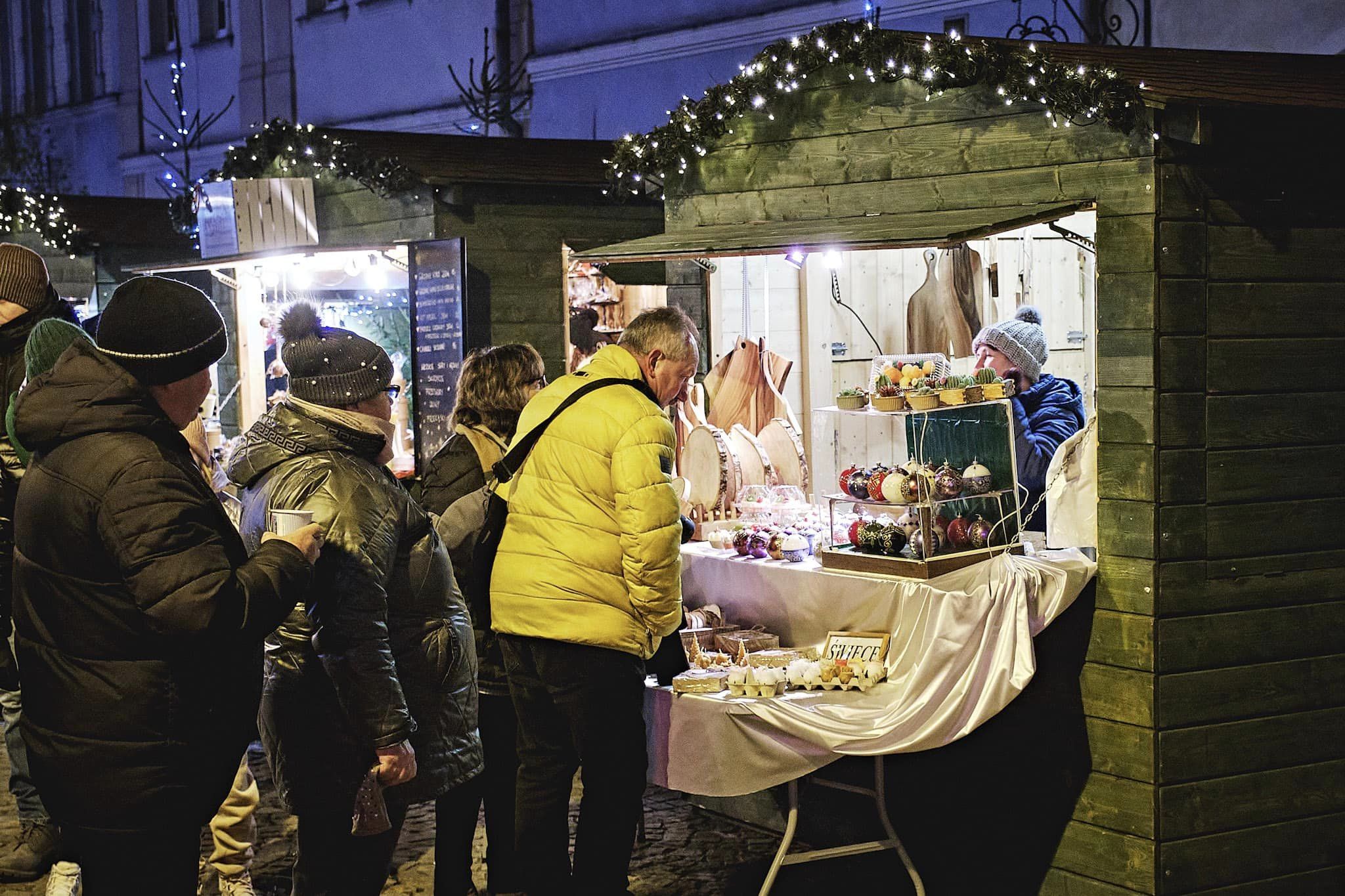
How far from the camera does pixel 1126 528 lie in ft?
14.9

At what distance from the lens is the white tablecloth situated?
4.54 metres

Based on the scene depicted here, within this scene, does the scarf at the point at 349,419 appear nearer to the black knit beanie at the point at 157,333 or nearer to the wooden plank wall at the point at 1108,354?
the black knit beanie at the point at 157,333

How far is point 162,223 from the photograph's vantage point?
11.1 m

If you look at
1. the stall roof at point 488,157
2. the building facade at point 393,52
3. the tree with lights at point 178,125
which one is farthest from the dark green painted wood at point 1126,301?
the tree with lights at point 178,125

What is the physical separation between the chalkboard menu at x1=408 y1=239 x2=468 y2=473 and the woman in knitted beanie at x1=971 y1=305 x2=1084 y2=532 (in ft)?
9.52

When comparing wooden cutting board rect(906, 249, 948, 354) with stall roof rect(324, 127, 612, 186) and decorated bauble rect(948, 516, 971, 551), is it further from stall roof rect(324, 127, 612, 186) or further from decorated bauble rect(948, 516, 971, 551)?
stall roof rect(324, 127, 612, 186)

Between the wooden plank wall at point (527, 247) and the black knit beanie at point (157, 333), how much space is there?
465cm

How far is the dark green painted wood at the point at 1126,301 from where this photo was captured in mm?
4406

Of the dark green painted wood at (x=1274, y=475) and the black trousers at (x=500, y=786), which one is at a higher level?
the dark green painted wood at (x=1274, y=475)

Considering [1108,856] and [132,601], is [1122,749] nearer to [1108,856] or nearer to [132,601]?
[1108,856]

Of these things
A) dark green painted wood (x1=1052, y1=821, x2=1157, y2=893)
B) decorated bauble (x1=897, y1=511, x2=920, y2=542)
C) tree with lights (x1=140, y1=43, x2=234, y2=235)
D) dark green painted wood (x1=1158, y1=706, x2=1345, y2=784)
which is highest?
tree with lights (x1=140, y1=43, x2=234, y2=235)

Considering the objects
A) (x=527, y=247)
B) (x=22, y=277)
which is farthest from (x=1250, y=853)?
(x=527, y=247)

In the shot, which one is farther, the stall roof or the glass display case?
the stall roof

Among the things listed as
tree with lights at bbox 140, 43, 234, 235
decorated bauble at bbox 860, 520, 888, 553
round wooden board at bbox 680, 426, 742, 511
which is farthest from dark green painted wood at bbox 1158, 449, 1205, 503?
tree with lights at bbox 140, 43, 234, 235
